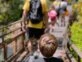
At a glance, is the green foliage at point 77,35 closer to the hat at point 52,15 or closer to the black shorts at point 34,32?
the black shorts at point 34,32

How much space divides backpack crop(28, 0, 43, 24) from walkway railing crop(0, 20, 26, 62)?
0.88 feet

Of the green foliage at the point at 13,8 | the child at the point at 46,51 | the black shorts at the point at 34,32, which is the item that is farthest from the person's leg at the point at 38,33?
the green foliage at the point at 13,8

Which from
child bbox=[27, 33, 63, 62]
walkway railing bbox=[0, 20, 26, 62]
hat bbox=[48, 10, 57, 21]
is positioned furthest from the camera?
hat bbox=[48, 10, 57, 21]

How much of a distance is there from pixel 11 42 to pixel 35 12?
207cm

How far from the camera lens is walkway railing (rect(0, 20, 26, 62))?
9.71 m

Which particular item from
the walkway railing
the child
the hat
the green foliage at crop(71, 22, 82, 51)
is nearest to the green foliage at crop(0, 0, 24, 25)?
the hat

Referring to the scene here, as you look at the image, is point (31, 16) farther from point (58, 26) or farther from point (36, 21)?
point (58, 26)

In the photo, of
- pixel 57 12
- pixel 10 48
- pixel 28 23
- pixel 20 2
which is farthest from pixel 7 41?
pixel 20 2

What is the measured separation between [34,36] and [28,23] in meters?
0.29

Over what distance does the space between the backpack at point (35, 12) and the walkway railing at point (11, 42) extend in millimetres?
269

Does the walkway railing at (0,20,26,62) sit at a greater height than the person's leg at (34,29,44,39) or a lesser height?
lesser

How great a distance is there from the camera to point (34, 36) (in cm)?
881

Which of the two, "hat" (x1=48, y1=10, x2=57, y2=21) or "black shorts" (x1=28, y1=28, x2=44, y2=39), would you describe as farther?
"hat" (x1=48, y1=10, x2=57, y2=21)

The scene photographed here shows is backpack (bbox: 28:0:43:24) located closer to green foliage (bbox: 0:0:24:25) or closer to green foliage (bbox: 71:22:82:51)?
green foliage (bbox: 71:22:82:51)
